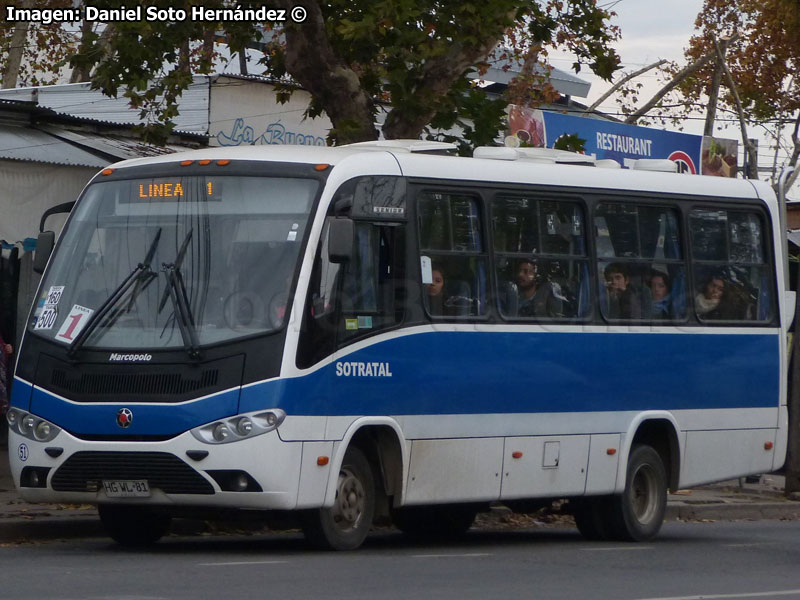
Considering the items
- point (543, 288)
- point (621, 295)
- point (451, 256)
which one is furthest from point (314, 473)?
point (621, 295)

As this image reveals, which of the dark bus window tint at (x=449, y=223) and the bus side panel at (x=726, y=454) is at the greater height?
the dark bus window tint at (x=449, y=223)

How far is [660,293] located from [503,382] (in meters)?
2.14

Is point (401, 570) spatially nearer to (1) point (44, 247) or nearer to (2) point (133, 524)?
(2) point (133, 524)

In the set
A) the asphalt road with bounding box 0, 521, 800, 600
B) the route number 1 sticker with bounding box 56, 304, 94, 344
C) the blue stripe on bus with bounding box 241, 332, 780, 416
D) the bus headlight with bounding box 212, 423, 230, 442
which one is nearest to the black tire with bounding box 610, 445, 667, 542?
the asphalt road with bounding box 0, 521, 800, 600

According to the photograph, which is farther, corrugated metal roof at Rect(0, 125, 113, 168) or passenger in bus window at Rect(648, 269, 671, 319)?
corrugated metal roof at Rect(0, 125, 113, 168)

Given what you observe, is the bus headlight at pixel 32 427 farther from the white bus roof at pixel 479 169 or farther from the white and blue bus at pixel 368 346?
the white bus roof at pixel 479 169

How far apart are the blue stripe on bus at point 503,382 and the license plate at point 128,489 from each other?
32 centimetres

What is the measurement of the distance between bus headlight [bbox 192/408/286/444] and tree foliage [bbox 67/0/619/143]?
16.6 ft

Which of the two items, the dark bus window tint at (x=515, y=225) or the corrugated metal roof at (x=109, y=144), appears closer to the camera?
the dark bus window tint at (x=515, y=225)

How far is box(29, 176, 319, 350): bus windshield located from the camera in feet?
35.1

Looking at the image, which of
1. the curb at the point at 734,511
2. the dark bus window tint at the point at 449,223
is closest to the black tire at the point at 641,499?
the dark bus window tint at the point at 449,223

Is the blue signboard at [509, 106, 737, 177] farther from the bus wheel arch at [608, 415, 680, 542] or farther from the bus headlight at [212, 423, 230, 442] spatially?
the bus headlight at [212, 423, 230, 442]

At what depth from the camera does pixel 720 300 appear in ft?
46.7

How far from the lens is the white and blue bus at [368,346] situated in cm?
1053
